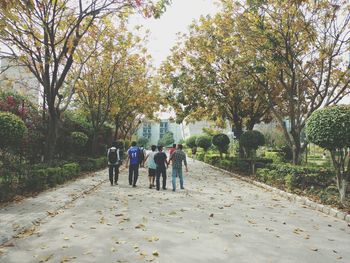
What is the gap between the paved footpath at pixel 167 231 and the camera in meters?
5.32

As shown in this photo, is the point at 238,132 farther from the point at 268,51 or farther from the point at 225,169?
the point at 268,51

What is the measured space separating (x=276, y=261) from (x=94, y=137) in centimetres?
1941

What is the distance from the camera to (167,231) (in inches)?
267

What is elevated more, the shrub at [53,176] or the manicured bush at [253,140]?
the manicured bush at [253,140]

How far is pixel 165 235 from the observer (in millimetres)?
6445

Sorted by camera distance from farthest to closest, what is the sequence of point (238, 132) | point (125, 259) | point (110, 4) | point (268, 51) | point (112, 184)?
point (238, 132), point (268, 51), point (112, 184), point (110, 4), point (125, 259)

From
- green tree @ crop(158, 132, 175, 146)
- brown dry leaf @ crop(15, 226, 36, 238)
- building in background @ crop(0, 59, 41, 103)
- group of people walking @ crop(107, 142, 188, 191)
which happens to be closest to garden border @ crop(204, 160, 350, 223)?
group of people walking @ crop(107, 142, 188, 191)

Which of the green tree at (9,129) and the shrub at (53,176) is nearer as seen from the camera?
the green tree at (9,129)

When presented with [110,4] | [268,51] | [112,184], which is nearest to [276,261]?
[112,184]

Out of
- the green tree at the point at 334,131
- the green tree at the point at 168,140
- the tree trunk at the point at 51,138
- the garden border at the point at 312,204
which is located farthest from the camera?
the green tree at the point at 168,140

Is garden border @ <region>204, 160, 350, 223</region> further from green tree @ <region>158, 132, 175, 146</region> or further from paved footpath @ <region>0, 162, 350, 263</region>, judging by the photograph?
green tree @ <region>158, 132, 175, 146</region>

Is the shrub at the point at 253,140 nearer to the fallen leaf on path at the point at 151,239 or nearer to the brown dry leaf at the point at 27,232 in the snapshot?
the fallen leaf on path at the point at 151,239

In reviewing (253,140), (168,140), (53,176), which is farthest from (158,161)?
(168,140)

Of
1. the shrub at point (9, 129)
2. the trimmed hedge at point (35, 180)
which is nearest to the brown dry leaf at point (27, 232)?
the trimmed hedge at point (35, 180)
